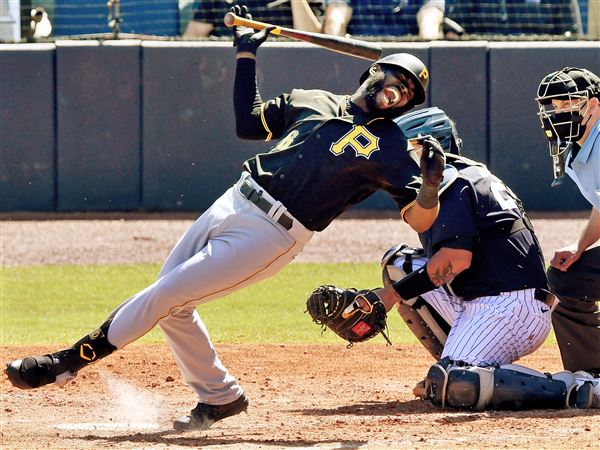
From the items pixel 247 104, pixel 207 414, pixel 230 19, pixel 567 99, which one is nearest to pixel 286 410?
pixel 207 414

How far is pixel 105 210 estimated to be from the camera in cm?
1272

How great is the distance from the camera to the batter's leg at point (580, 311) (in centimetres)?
541

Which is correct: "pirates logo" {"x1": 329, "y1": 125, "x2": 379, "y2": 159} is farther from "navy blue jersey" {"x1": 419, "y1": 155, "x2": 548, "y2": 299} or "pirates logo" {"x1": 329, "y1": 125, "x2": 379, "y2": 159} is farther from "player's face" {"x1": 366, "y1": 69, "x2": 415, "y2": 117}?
"navy blue jersey" {"x1": 419, "y1": 155, "x2": 548, "y2": 299}

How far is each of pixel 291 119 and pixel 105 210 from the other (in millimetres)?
7967

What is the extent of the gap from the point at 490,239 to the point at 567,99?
716 mm

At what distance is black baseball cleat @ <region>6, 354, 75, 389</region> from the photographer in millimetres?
4652

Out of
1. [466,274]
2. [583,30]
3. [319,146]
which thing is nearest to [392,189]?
[319,146]

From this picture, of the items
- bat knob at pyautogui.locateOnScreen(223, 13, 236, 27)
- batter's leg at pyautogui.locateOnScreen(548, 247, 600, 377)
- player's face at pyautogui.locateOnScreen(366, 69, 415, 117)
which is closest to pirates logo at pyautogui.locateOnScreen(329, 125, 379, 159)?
player's face at pyautogui.locateOnScreen(366, 69, 415, 117)

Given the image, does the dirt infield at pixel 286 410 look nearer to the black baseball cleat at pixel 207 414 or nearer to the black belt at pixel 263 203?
the black baseball cleat at pixel 207 414

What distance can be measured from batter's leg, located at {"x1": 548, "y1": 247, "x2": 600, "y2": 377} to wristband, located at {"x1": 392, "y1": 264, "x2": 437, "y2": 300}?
791 millimetres

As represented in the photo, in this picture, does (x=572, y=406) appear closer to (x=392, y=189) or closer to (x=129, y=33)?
(x=392, y=189)

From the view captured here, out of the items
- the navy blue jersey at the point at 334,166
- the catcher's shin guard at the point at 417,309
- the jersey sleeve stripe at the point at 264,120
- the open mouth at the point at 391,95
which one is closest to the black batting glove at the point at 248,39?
the jersey sleeve stripe at the point at 264,120

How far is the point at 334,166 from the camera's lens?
4688 millimetres

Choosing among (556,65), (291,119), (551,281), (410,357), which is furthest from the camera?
(556,65)
